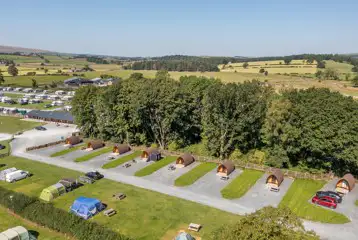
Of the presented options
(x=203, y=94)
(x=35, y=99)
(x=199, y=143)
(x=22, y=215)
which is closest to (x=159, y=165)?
(x=199, y=143)

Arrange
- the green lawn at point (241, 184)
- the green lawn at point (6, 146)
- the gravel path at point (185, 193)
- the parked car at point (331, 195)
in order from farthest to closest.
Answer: the green lawn at point (6, 146), the green lawn at point (241, 184), the parked car at point (331, 195), the gravel path at point (185, 193)

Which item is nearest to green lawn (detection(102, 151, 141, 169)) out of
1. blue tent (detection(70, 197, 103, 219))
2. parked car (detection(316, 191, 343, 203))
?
blue tent (detection(70, 197, 103, 219))

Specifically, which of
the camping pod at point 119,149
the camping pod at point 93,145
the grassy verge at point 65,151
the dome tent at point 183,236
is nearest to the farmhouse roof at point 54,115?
the grassy verge at point 65,151

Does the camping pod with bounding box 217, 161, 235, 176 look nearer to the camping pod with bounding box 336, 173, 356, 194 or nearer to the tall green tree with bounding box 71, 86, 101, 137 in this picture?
the camping pod with bounding box 336, 173, 356, 194

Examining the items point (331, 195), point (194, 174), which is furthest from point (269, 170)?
point (194, 174)

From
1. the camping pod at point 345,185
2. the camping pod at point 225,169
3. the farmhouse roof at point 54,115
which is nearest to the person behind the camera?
the camping pod at point 345,185

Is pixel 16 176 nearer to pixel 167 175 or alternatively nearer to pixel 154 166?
pixel 154 166

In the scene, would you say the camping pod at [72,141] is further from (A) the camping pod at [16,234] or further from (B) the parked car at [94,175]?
(A) the camping pod at [16,234]
